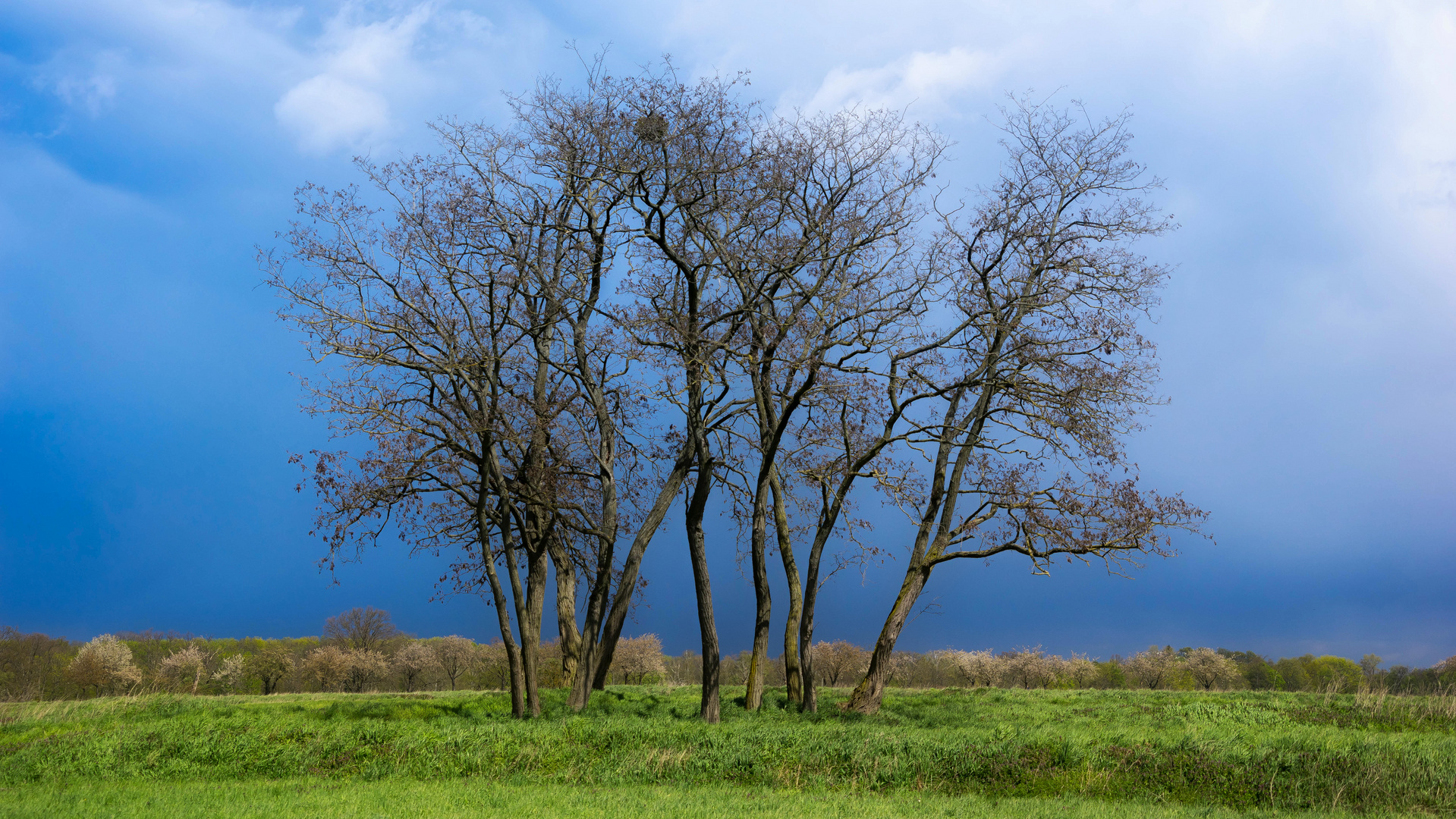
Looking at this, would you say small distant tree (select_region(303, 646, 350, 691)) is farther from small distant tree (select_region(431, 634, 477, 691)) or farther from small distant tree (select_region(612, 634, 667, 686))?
small distant tree (select_region(612, 634, 667, 686))

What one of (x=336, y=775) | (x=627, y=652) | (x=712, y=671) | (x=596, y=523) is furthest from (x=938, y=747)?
(x=627, y=652)

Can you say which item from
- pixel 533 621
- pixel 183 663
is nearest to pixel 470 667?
pixel 183 663

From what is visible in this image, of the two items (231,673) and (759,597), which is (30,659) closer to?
(231,673)

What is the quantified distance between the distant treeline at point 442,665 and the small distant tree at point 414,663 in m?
0.06

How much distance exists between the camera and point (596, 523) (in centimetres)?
1683

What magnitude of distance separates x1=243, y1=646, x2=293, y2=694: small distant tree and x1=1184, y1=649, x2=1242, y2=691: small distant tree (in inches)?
1794

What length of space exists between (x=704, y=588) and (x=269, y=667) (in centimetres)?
3667

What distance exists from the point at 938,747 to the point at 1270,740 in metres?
4.35

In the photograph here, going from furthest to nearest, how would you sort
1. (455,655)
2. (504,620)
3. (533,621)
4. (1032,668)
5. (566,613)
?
1. (455,655)
2. (1032,668)
3. (566,613)
4. (533,621)
5. (504,620)

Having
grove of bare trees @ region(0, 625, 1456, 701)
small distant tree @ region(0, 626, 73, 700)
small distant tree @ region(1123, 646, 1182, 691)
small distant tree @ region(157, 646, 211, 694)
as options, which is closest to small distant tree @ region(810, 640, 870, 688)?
grove of bare trees @ region(0, 625, 1456, 701)

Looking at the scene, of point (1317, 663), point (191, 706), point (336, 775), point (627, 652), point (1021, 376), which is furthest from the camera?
point (1317, 663)

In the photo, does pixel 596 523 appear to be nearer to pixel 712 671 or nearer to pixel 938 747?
pixel 712 671

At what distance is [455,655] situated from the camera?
43.2m

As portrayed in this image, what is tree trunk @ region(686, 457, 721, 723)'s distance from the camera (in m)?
14.1
